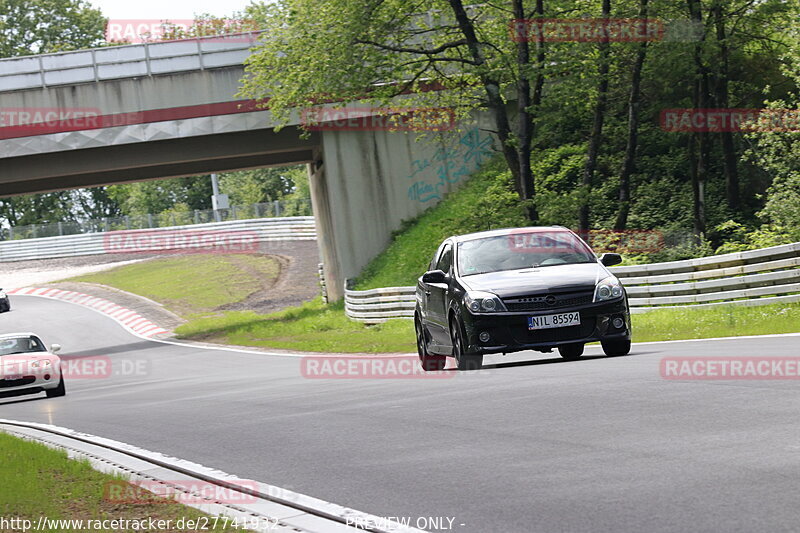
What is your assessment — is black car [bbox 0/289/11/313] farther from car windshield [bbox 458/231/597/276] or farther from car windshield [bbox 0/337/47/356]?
car windshield [bbox 458/231/597/276]

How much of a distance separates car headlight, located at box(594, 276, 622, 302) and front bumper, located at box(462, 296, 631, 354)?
0.21 feet

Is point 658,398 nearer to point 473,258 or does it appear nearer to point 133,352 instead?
point 473,258

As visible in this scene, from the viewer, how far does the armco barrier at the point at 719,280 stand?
19.2m

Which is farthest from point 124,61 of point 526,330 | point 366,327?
point 526,330

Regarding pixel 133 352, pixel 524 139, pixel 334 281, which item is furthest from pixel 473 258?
pixel 334 281

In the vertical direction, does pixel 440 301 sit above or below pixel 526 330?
above

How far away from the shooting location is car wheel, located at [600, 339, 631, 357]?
13805 millimetres

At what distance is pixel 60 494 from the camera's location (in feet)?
25.3

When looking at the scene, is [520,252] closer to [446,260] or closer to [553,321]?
[446,260]

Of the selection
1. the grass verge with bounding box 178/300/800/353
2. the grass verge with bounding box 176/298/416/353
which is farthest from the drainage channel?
the grass verge with bounding box 176/298/416/353

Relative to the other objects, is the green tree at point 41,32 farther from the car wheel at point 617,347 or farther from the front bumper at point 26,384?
the car wheel at point 617,347

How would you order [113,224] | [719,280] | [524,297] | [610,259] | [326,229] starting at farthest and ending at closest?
[113,224], [326,229], [719,280], [610,259], [524,297]

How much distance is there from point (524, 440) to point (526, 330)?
15.5ft

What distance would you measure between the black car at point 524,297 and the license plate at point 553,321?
0.4 inches
